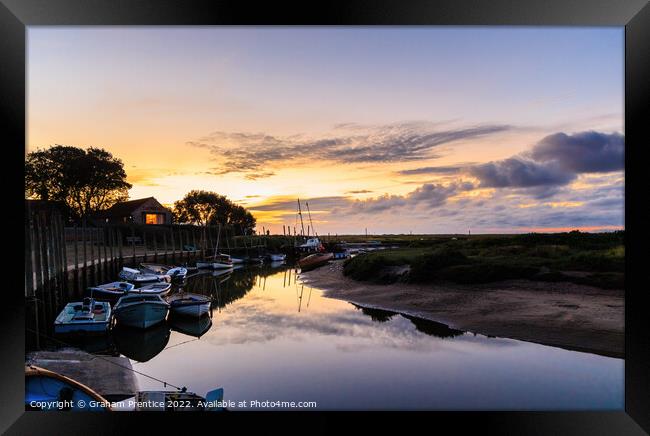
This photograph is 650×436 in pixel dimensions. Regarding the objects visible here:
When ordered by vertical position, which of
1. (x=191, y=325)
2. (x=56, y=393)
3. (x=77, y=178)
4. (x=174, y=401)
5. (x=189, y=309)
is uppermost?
(x=77, y=178)

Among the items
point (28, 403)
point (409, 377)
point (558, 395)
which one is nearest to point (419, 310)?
point (409, 377)

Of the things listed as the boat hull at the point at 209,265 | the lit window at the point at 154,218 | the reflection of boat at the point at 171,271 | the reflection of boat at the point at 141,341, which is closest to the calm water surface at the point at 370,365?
the reflection of boat at the point at 141,341

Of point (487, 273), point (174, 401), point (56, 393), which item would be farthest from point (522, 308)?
point (56, 393)

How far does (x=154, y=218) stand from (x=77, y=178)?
7017 mm

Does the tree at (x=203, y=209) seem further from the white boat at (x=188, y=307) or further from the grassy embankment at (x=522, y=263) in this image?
the white boat at (x=188, y=307)

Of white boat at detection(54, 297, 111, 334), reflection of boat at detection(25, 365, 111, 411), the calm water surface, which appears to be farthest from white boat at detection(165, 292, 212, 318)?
reflection of boat at detection(25, 365, 111, 411)

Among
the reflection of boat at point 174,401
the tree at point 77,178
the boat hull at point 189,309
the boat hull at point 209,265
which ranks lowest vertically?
the boat hull at point 209,265


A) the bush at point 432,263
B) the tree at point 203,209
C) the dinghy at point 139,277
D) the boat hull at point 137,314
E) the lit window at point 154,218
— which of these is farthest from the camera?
the tree at point 203,209

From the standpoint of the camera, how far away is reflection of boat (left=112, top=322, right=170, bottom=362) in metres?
9.67

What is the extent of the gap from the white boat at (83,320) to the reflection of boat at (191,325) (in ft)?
6.43

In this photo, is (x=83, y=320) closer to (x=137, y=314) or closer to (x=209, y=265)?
(x=137, y=314)

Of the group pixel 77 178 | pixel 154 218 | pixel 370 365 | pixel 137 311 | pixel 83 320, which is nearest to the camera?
pixel 370 365

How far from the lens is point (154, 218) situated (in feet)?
109

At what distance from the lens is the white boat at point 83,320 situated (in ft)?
33.6
